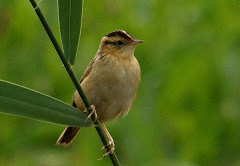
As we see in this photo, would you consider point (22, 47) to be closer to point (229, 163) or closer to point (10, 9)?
point (10, 9)

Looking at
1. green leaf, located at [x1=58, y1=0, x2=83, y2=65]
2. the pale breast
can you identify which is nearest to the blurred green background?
the pale breast

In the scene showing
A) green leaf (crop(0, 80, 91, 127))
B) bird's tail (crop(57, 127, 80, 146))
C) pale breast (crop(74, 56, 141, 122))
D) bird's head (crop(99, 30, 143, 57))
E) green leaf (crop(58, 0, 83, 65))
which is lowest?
bird's tail (crop(57, 127, 80, 146))

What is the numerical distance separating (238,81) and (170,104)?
2.11 ft

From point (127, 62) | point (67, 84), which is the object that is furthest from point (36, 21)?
point (127, 62)

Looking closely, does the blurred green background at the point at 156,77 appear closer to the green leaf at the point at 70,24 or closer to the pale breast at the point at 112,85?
the pale breast at the point at 112,85

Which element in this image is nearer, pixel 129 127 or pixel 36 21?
pixel 129 127

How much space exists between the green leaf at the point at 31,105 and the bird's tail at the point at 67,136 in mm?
2264

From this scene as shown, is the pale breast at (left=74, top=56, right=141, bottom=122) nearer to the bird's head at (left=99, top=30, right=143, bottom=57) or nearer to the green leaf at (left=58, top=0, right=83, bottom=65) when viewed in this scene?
the bird's head at (left=99, top=30, right=143, bottom=57)

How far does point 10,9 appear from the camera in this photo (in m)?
5.03

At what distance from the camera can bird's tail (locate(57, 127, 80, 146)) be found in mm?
4641

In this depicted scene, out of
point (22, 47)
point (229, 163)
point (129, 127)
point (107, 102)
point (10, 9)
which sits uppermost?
point (10, 9)

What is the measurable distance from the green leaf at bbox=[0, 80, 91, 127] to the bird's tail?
7.43 feet

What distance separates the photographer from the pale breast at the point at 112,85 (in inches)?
168

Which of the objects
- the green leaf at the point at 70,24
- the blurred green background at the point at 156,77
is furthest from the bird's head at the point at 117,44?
the green leaf at the point at 70,24
